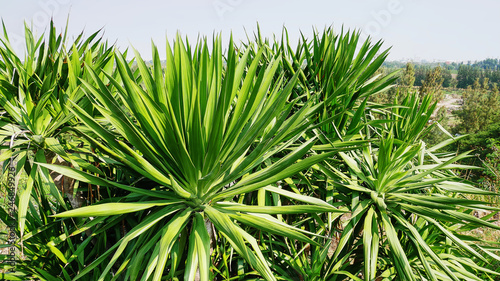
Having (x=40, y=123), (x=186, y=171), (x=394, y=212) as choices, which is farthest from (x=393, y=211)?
(x=40, y=123)

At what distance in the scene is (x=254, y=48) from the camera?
254 cm

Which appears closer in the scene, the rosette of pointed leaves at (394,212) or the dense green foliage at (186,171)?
the dense green foliage at (186,171)

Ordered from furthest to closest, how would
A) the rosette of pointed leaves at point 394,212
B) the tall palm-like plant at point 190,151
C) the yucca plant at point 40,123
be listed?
the rosette of pointed leaves at point 394,212 → the yucca plant at point 40,123 → the tall palm-like plant at point 190,151

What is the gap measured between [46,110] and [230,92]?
104 centimetres

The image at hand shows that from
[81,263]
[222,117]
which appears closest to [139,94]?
[222,117]

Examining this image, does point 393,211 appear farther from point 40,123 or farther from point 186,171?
point 40,123

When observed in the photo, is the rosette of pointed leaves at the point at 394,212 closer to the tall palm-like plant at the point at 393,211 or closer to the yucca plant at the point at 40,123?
the tall palm-like plant at the point at 393,211

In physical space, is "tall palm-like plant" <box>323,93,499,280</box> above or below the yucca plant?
below

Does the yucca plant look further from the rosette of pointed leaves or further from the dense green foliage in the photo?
the rosette of pointed leaves

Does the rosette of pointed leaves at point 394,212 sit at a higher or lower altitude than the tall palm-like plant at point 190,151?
lower

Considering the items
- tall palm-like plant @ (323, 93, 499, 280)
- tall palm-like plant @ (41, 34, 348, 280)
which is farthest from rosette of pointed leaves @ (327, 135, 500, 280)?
tall palm-like plant @ (41, 34, 348, 280)

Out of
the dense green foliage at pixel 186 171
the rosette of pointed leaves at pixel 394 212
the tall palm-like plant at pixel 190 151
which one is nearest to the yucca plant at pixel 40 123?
the dense green foliage at pixel 186 171

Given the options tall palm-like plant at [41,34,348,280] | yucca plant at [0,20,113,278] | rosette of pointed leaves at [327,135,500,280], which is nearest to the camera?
tall palm-like plant at [41,34,348,280]

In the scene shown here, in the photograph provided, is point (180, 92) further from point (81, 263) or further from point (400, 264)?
point (400, 264)
